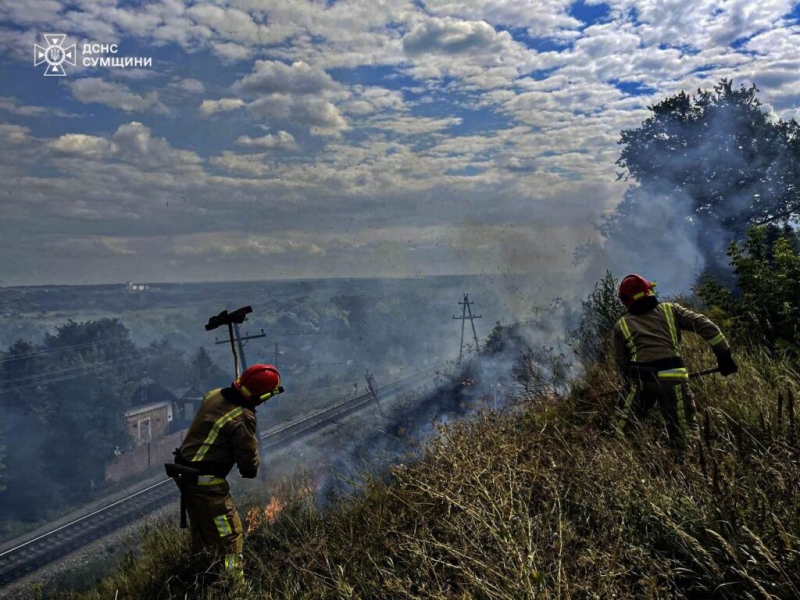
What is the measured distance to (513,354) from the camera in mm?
23125

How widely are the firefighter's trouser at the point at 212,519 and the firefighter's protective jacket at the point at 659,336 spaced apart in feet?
13.3

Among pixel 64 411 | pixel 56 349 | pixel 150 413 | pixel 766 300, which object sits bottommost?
pixel 150 413

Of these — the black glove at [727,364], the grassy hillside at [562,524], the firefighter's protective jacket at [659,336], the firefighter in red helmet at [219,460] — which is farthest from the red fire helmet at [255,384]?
the black glove at [727,364]

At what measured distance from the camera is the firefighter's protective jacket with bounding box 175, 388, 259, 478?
456cm

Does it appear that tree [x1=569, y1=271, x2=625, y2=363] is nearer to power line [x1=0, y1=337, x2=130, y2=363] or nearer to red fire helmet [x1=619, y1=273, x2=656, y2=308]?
red fire helmet [x1=619, y1=273, x2=656, y2=308]

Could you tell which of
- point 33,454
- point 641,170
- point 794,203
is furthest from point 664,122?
point 33,454

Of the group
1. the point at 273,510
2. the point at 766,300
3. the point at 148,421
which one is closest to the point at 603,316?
the point at 766,300

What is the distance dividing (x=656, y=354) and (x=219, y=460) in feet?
14.0

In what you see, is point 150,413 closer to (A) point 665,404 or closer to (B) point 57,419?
(B) point 57,419

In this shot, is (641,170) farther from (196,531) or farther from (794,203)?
(196,531)

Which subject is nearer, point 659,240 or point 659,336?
point 659,336

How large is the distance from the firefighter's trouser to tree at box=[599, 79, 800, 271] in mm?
22546

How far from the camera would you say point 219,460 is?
15.2 feet

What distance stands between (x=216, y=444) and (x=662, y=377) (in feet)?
13.7
